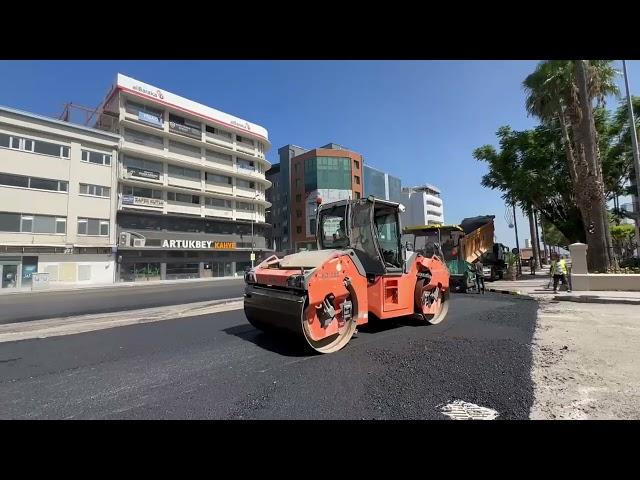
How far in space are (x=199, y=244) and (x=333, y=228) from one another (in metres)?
38.0

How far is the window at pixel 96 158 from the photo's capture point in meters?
35.2

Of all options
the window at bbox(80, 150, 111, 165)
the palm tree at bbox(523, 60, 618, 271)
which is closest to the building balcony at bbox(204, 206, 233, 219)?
the window at bbox(80, 150, 111, 165)

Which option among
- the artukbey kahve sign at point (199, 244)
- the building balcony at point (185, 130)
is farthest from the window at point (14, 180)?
the building balcony at point (185, 130)

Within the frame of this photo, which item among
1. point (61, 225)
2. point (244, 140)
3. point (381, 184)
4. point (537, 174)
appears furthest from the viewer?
point (381, 184)

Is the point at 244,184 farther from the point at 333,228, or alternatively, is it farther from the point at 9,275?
the point at 333,228

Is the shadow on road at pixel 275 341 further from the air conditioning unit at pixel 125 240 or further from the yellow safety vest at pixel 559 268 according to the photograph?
the air conditioning unit at pixel 125 240

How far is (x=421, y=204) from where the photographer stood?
97000 millimetres

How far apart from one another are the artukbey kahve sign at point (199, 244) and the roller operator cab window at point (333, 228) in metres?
35.8

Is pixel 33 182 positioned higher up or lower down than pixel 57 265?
higher up

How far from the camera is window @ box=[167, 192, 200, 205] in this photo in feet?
139

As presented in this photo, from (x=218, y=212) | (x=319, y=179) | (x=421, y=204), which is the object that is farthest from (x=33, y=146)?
(x=421, y=204)

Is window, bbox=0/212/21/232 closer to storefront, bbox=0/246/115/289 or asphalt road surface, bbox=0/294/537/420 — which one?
storefront, bbox=0/246/115/289
